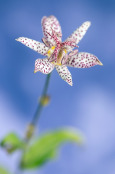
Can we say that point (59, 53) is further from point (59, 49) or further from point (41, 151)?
point (41, 151)

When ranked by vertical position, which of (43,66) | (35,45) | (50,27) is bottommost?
(43,66)

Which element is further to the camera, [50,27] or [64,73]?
[50,27]

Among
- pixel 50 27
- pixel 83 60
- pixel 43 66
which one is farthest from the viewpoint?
pixel 50 27

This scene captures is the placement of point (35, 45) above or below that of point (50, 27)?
below

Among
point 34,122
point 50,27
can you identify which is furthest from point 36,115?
point 50,27

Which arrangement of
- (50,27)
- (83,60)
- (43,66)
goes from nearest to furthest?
1. (43,66)
2. (83,60)
3. (50,27)

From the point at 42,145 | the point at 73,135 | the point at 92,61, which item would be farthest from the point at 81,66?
the point at 42,145

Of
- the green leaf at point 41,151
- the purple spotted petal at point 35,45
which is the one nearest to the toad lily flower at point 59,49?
the purple spotted petal at point 35,45
